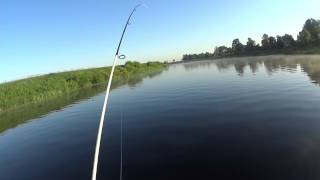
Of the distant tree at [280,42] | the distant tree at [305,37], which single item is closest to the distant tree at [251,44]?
the distant tree at [280,42]

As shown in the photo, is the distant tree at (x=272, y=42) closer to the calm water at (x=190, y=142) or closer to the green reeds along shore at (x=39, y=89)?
the green reeds along shore at (x=39, y=89)

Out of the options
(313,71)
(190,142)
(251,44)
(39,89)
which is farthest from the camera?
(251,44)

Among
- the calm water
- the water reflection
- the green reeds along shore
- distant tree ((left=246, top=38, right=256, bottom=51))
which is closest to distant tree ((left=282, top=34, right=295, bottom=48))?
distant tree ((left=246, top=38, right=256, bottom=51))

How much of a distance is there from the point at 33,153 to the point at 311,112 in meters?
15.3

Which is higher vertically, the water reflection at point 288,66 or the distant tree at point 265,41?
the distant tree at point 265,41

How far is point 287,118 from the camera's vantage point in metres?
18.6

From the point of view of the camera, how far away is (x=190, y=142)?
16.0 metres

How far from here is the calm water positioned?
12344 millimetres

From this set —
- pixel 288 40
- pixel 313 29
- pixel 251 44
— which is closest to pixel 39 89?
pixel 313 29

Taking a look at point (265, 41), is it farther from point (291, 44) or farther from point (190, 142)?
point (190, 142)

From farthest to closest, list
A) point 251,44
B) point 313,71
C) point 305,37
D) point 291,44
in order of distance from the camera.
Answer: point 251,44 → point 291,44 → point 305,37 → point 313,71

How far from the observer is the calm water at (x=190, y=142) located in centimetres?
1234

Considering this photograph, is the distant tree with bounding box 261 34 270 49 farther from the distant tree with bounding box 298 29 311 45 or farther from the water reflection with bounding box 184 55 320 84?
the water reflection with bounding box 184 55 320 84

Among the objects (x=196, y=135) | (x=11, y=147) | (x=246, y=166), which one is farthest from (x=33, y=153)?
(x=246, y=166)
